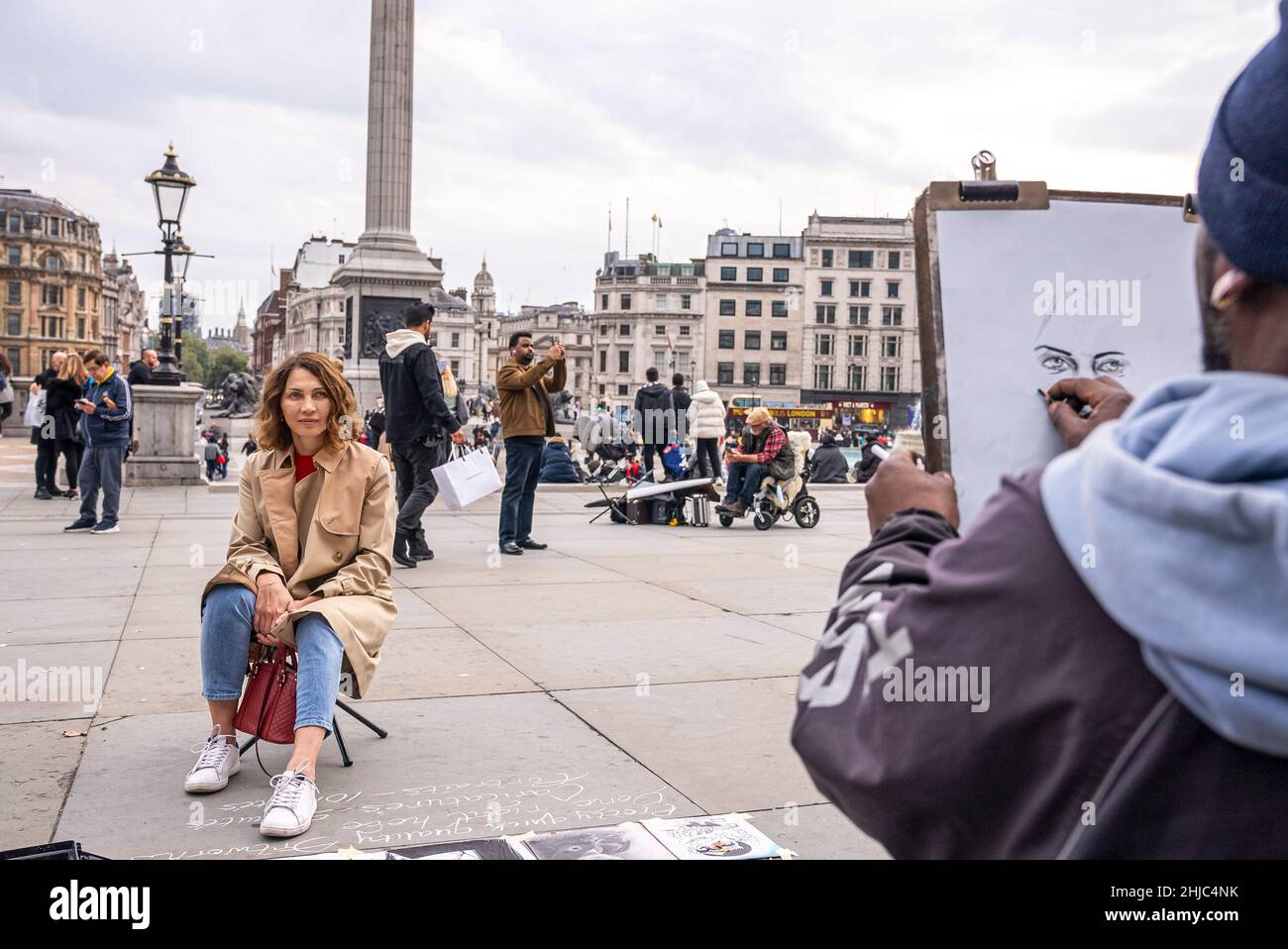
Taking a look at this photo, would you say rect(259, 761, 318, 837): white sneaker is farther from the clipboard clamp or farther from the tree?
the tree

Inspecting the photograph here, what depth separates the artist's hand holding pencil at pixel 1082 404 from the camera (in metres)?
2.23

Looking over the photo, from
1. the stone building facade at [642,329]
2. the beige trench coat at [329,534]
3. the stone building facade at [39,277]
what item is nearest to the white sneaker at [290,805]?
the beige trench coat at [329,534]

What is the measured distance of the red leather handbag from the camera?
4.48 m

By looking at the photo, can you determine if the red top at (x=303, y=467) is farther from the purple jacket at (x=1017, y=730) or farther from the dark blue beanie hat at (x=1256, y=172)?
the dark blue beanie hat at (x=1256, y=172)

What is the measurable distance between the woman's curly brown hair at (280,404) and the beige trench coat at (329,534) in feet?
0.19

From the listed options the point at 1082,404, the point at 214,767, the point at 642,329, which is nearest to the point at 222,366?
the point at 642,329

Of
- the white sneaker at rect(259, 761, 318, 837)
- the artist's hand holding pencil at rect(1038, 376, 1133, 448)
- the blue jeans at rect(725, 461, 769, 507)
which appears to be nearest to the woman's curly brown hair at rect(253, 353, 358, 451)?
the white sneaker at rect(259, 761, 318, 837)

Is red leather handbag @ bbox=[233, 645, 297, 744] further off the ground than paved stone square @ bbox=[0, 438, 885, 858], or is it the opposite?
red leather handbag @ bbox=[233, 645, 297, 744]

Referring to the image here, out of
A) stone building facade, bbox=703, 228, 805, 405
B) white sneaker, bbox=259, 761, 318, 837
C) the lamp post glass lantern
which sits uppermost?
stone building facade, bbox=703, 228, 805, 405

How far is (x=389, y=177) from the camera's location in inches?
973

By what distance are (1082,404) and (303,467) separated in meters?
3.35

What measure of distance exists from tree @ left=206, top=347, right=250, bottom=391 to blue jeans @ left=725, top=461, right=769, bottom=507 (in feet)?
537
